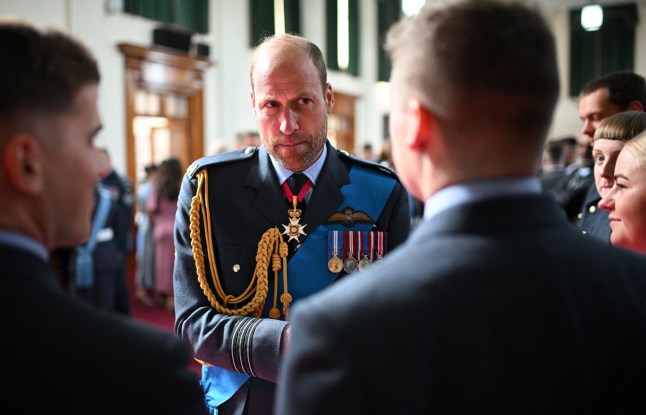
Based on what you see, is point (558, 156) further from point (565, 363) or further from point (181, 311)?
point (565, 363)

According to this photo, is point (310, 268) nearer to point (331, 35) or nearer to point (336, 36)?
point (331, 35)

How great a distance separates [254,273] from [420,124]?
2.66ft

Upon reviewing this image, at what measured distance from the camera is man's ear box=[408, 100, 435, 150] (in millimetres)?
818

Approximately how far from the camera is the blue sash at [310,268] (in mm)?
1521

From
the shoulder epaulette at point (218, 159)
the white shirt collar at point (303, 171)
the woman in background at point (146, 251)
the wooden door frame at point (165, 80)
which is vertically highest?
the wooden door frame at point (165, 80)

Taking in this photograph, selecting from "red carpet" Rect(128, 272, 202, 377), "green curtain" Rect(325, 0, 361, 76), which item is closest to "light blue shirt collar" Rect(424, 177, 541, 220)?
"red carpet" Rect(128, 272, 202, 377)

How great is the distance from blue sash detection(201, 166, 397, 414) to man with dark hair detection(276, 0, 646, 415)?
0.73 meters

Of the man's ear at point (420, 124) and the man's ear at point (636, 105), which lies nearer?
the man's ear at point (420, 124)

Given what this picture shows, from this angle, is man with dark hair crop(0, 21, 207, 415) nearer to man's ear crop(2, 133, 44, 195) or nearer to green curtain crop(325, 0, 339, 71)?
man's ear crop(2, 133, 44, 195)

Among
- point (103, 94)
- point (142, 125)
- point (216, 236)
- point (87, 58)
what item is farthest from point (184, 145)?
point (87, 58)

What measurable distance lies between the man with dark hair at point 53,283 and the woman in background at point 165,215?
4771 millimetres

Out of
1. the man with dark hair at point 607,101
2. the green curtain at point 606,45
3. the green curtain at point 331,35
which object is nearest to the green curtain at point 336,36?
the green curtain at point 331,35

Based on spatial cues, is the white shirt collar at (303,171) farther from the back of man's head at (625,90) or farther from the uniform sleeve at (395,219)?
the back of man's head at (625,90)

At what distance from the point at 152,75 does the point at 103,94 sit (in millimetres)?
852
